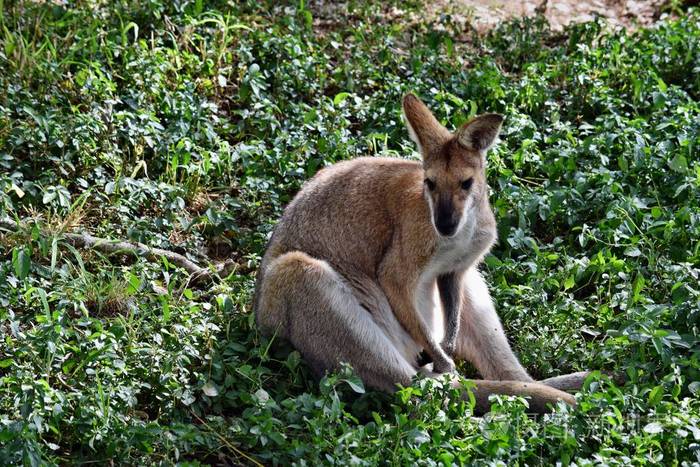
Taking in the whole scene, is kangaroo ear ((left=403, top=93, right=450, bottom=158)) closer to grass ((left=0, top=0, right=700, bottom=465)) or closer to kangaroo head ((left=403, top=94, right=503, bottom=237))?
kangaroo head ((left=403, top=94, right=503, bottom=237))

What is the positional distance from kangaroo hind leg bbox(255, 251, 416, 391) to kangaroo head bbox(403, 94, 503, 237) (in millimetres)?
658

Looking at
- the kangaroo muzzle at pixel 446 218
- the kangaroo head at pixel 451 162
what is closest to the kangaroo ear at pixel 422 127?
the kangaroo head at pixel 451 162

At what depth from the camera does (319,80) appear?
28.0 feet

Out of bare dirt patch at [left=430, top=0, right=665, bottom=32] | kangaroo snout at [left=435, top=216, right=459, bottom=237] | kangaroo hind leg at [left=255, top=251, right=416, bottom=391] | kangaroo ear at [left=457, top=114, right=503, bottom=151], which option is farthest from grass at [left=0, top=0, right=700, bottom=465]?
kangaroo ear at [left=457, top=114, right=503, bottom=151]

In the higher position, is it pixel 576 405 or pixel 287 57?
pixel 287 57

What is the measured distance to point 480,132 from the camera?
5.79 metres

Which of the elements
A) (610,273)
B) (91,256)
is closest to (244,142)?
(91,256)

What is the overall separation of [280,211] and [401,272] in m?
1.76

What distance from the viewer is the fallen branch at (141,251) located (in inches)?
265

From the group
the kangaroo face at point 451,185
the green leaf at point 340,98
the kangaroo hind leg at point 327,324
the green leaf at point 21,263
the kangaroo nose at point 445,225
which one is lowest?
the green leaf at point 21,263

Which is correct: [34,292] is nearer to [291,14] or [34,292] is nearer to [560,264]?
[560,264]

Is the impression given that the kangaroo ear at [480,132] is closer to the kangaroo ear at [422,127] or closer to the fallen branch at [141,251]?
the kangaroo ear at [422,127]

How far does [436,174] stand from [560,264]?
157cm

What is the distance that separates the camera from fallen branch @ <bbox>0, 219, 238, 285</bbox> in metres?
6.73
